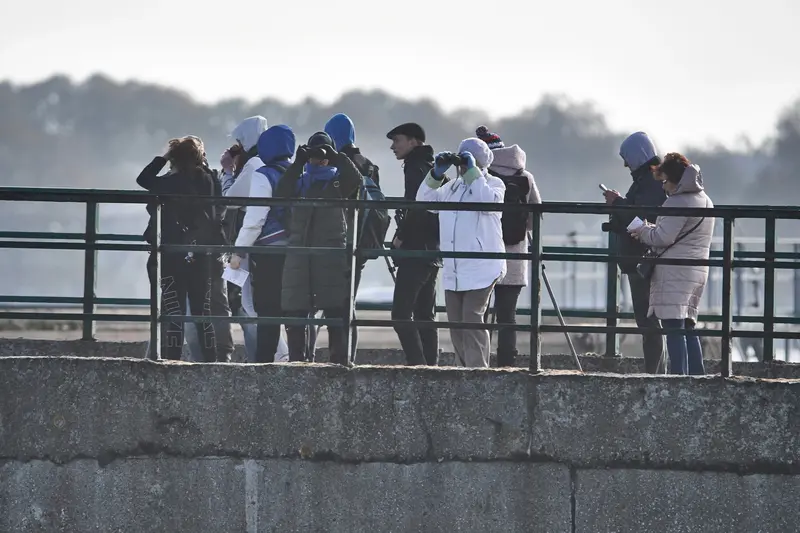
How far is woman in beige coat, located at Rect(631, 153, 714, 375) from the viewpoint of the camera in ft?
30.0

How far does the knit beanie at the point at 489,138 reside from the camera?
33.2 feet

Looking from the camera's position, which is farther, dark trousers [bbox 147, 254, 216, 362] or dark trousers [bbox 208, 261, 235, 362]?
dark trousers [bbox 208, 261, 235, 362]

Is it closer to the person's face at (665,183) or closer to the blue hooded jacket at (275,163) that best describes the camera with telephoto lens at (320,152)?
the blue hooded jacket at (275,163)

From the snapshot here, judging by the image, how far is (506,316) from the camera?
977cm

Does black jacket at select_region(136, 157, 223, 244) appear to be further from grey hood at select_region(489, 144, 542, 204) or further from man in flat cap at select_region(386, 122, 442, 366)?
grey hood at select_region(489, 144, 542, 204)

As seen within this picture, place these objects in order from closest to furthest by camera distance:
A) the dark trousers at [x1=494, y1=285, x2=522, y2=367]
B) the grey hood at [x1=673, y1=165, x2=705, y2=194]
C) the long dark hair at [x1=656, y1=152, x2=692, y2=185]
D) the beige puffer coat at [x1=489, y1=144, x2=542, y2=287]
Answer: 1. the grey hood at [x1=673, y1=165, x2=705, y2=194]
2. the long dark hair at [x1=656, y1=152, x2=692, y2=185]
3. the dark trousers at [x1=494, y1=285, x2=522, y2=367]
4. the beige puffer coat at [x1=489, y1=144, x2=542, y2=287]

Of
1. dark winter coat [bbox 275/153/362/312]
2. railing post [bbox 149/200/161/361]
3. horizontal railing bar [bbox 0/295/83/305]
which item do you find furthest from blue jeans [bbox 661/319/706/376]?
horizontal railing bar [bbox 0/295/83/305]

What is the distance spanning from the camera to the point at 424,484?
26.6ft

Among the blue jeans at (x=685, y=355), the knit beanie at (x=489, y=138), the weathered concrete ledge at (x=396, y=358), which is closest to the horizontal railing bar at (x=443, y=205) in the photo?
the blue jeans at (x=685, y=355)

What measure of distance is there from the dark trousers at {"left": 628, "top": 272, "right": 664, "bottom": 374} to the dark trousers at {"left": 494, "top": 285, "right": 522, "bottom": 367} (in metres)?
0.87

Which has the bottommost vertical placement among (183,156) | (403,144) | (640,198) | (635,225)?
(635,225)

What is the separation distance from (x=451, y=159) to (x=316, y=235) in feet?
2.98

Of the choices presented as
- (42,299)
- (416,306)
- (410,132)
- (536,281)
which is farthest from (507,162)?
A: (42,299)

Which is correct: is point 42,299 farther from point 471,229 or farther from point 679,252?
point 679,252
